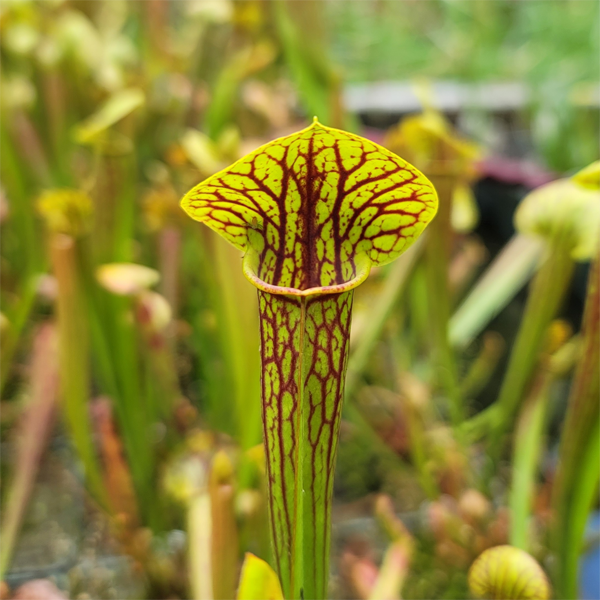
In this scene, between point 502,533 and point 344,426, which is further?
point 344,426

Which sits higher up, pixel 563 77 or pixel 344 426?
pixel 563 77

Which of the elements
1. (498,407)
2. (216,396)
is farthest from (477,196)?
(216,396)

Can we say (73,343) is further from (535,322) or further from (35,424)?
(535,322)

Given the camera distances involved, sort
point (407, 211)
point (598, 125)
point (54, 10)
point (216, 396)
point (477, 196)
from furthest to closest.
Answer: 1. point (598, 125)
2. point (477, 196)
3. point (54, 10)
4. point (216, 396)
5. point (407, 211)

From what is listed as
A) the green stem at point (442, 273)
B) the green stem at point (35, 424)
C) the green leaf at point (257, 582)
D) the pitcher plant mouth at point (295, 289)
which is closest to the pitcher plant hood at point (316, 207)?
the pitcher plant mouth at point (295, 289)

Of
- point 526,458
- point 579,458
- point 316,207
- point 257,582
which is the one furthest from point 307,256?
point 526,458

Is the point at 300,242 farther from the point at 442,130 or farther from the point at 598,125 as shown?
the point at 598,125
